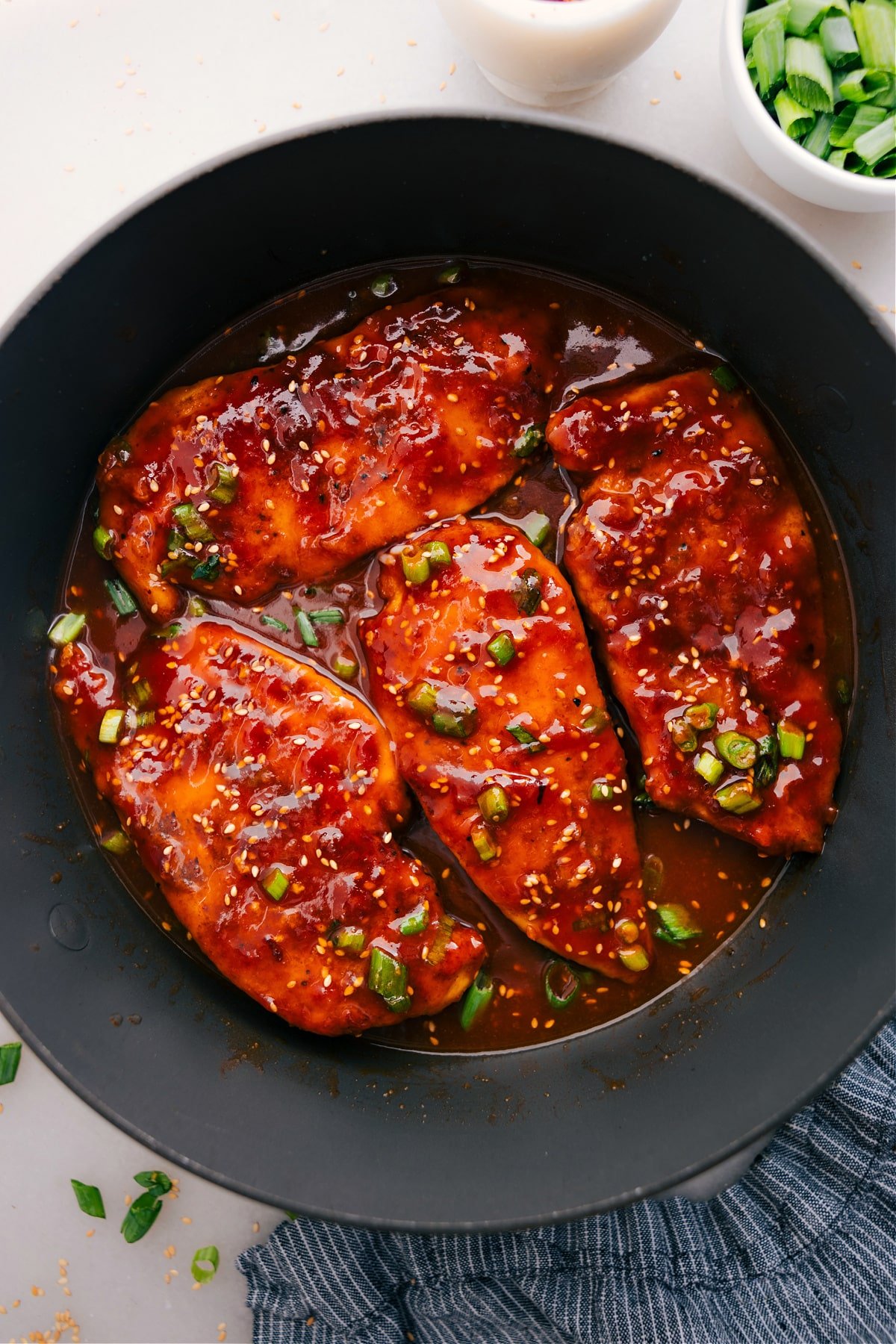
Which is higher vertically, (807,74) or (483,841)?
(807,74)

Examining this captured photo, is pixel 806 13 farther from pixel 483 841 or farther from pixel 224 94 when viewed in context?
pixel 483 841

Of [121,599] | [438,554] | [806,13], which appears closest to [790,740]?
[438,554]

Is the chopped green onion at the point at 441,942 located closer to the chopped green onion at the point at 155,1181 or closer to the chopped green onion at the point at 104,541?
the chopped green onion at the point at 155,1181

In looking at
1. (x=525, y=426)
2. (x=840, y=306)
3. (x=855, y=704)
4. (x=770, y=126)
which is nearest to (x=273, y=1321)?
(x=855, y=704)

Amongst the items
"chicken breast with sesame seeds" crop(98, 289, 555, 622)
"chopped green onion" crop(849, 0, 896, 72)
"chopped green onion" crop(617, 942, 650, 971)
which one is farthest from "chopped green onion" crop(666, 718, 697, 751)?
"chopped green onion" crop(849, 0, 896, 72)

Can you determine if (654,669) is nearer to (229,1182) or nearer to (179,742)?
(179,742)

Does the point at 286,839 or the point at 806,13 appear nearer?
the point at 806,13

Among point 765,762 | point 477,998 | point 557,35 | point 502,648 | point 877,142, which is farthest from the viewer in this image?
point 477,998
